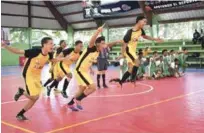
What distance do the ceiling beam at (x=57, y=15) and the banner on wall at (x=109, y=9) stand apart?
153 inches

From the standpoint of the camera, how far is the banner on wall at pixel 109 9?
2084 cm

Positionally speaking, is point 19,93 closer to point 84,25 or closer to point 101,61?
point 101,61

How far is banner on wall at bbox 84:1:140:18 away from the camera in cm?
2084

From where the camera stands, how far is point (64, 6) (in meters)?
25.5

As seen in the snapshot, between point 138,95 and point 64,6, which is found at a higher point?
point 64,6

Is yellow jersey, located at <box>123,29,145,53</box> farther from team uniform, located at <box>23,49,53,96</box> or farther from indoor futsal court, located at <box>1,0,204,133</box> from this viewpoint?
team uniform, located at <box>23,49,53,96</box>

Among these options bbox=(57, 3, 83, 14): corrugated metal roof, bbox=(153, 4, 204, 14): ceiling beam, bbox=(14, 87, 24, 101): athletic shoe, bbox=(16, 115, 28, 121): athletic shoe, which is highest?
bbox=(57, 3, 83, 14): corrugated metal roof

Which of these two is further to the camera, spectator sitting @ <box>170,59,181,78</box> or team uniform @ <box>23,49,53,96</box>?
spectator sitting @ <box>170,59,181,78</box>

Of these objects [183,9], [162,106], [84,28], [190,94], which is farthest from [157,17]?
[162,106]

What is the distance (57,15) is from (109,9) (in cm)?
641

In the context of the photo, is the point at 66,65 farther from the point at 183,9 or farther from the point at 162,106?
the point at 183,9

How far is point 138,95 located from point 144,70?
14.7 feet

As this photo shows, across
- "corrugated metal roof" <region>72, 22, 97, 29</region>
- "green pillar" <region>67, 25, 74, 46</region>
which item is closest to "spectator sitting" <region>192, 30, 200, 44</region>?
"corrugated metal roof" <region>72, 22, 97, 29</region>

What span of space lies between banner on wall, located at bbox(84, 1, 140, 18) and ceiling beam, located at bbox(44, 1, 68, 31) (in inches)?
153
